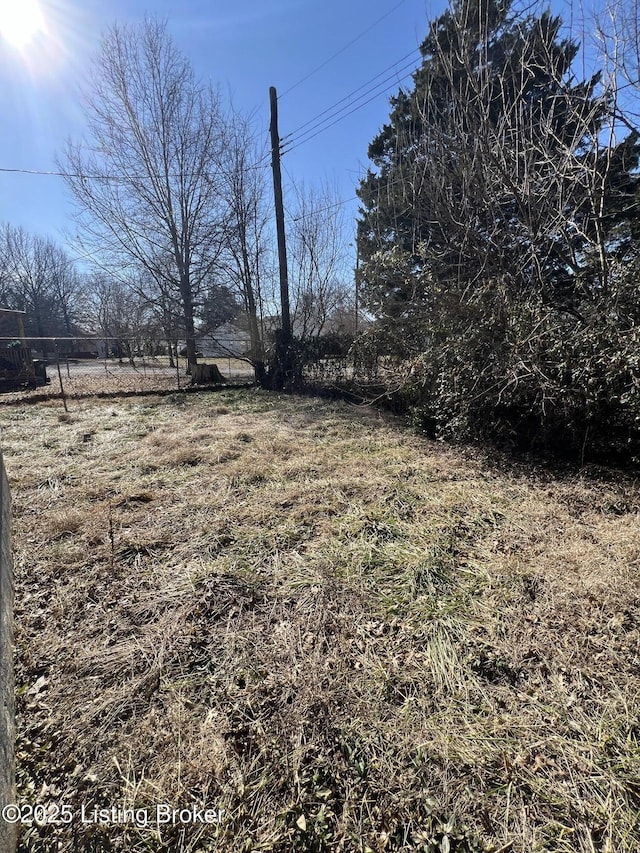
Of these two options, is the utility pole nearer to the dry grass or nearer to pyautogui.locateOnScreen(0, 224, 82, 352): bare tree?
the dry grass

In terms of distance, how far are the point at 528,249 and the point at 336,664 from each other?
15.7ft

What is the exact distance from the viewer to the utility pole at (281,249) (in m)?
8.61

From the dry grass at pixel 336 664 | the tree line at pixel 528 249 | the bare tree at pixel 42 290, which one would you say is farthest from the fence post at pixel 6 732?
the bare tree at pixel 42 290

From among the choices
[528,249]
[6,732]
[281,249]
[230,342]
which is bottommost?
[6,732]

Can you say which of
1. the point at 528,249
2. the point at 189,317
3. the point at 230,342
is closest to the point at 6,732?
the point at 528,249

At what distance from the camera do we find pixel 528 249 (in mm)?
4176

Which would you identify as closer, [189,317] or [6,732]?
[6,732]

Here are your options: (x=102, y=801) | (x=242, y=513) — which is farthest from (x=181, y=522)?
(x=102, y=801)

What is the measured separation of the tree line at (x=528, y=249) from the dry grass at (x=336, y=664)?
3.32 ft

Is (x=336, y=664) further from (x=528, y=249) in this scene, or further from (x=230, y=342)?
(x=230, y=342)

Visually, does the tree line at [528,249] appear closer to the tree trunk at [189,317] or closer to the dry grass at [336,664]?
the dry grass at [336,664]

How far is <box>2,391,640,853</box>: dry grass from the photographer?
1066mm

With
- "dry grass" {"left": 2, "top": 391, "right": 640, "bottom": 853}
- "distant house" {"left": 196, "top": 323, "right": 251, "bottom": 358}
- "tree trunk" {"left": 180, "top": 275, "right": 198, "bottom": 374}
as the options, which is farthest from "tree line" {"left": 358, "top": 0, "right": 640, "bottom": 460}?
"tree trunk" {"left": 180, "top": 275, "right": 198, "bottom": 374}

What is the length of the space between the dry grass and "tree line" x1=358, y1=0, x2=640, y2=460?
1.01 meters
